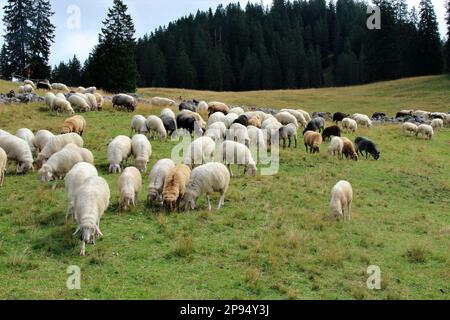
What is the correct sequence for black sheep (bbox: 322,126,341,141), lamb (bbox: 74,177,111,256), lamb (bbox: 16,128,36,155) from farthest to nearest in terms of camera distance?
black sheep (bbox: 322,126,341,141)
lamb (bbox: 16,128,36,155)
lamb (bbox: 74,177,111,256)

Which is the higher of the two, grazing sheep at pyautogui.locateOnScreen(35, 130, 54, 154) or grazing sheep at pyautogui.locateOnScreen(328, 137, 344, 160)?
grazing sheep at pyautogui.locateOnScreen(35, 130, 54, 154)

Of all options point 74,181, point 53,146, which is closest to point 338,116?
point 53,146

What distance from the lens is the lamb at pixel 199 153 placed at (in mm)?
17681

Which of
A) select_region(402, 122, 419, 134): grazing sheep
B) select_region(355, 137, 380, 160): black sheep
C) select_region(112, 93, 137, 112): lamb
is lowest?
select_region(355, 137, 380, 160): black sheep

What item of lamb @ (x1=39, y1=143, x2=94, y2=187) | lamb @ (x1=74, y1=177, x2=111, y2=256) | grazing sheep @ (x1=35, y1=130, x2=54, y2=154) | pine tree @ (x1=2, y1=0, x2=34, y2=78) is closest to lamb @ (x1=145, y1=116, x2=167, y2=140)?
grazing sheep @ (x1=35, y1=130, x2=54, y2=154)

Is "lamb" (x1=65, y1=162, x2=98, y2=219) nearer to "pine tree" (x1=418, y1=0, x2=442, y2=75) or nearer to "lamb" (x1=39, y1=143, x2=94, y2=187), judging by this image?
"lamb" (x1=39, y1=143, x2=94, y2=187)

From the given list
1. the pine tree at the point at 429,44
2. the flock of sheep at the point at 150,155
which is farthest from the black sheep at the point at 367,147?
the pine tree at the point at 429,44

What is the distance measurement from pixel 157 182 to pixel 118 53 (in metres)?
45.6

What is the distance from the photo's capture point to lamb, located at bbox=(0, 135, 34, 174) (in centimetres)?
1777

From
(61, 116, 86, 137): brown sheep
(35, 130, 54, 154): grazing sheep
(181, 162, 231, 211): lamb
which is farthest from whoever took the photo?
(61, 116, 86, 137): brown sheep

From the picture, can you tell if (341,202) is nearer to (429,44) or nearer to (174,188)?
(174,188)

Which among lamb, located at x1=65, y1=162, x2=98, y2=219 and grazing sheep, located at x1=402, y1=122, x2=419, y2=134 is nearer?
lamb, located at x1=65, y1=162, x2=98, y2=219

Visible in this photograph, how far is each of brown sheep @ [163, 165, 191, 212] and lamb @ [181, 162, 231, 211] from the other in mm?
184

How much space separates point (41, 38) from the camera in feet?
206
